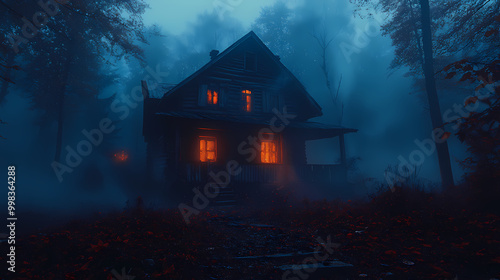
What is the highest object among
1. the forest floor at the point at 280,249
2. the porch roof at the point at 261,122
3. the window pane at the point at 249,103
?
the window pane at the point at 249,103

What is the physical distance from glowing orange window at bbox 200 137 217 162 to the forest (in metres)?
0.09

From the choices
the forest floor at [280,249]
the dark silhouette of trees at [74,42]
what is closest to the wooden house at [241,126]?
the dark silhouette of trees at [74,42]

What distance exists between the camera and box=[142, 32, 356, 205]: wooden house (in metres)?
14.5

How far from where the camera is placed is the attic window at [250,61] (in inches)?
704

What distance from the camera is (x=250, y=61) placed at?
18.1 metres

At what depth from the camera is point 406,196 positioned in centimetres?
745

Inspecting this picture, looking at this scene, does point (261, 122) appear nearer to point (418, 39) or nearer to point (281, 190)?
point (281, 190)

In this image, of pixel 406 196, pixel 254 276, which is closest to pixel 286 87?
pixel 406 196

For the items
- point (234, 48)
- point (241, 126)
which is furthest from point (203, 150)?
point (234, 48)

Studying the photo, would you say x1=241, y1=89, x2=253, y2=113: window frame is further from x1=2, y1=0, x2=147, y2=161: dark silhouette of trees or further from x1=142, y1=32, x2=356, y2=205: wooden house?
x1=2, y1=0, x2=147, y2=161: dark silhouette of trees

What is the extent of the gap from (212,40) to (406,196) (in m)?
47.2

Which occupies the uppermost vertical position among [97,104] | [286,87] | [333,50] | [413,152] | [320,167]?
[333,50]

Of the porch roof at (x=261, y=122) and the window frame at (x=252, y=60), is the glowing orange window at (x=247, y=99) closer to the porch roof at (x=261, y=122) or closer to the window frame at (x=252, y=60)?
the porch roof at (x=261, y=122)

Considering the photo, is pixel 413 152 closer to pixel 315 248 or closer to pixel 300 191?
pixel 300 191
